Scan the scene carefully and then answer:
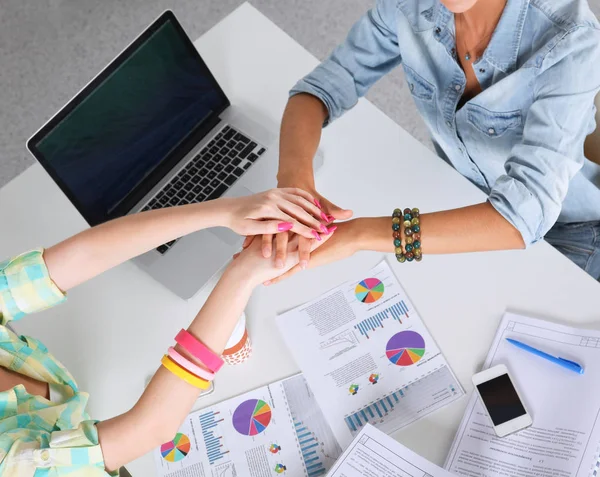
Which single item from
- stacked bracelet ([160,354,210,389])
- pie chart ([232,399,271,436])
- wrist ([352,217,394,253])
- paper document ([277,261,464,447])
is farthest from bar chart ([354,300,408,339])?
stacked bracelet ([160,354,210,389])

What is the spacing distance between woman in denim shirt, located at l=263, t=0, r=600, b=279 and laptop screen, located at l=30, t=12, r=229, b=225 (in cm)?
22

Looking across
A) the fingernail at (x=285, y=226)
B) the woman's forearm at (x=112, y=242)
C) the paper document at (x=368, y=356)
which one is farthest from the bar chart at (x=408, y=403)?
the woman's forearm at (x=112, y=242)

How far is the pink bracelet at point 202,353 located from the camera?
0.97m

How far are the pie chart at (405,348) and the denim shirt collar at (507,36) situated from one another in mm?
477

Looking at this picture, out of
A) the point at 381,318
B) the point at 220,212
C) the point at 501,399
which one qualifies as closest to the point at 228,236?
the point at 220,212

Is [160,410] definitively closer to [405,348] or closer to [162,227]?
[162,227]

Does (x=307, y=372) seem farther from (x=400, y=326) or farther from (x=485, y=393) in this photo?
(x=485, y=393)

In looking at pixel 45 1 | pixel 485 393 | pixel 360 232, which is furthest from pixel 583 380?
pixel 45 1

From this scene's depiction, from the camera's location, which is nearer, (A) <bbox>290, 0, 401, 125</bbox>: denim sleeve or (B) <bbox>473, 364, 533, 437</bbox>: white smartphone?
(B) <bbox>473, 364, 533, 437</bbox>: white smartphone

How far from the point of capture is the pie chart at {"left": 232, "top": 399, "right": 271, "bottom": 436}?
1.08 m

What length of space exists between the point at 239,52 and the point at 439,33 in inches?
20.3

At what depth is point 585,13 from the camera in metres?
0.97

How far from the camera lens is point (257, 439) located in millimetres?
1074

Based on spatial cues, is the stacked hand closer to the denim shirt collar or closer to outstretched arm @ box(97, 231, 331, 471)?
outstretched arm @ box(97, 231, 331, 471)
